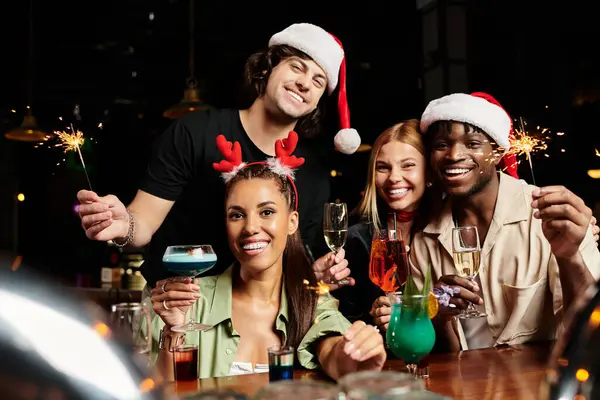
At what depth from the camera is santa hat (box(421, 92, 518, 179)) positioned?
2.46 m

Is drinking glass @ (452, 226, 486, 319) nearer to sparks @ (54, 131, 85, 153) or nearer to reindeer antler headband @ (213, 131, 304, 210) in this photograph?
reindeer antler headband @ (213, 131, 304, 210)

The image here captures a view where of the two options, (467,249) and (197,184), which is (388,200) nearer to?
(467,249)

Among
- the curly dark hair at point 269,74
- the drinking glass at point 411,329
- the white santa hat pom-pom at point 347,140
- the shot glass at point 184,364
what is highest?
the curly dark hair at point 269,74

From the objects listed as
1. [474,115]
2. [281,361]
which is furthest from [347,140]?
[281,361]

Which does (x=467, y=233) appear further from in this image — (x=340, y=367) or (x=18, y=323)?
(x=18, y=323)

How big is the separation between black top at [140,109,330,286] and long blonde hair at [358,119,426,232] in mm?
264

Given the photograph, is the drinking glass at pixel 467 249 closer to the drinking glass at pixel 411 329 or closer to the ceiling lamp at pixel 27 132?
the drinking glass at pixel 411 329

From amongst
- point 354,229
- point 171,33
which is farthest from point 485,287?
point 171,33

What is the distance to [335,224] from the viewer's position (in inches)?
88.0

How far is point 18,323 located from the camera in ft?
2.18

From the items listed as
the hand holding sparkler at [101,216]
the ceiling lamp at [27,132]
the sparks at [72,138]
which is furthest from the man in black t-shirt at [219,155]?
the ceiling lamp at [27,132]

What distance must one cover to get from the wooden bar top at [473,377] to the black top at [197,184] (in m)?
0.94

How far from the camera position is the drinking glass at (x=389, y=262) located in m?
1.91

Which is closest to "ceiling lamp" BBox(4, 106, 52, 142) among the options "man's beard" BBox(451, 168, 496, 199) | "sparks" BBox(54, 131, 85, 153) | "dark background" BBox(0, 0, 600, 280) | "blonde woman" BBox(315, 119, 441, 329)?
"dark background" BBox(0, 0, 600, 280)
